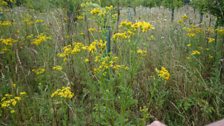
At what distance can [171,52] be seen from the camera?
11.8 ft

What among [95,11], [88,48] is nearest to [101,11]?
[95,11]

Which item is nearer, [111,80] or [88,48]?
[111,80]

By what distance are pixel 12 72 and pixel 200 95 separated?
2332mm

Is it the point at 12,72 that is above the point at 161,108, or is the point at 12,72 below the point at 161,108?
above

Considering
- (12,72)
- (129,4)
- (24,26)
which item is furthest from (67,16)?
(129,4)

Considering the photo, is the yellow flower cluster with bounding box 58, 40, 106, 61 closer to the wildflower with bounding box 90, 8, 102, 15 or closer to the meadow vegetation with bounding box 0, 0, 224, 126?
the meadow vegetation with bounding box 0, 0, 224, 126

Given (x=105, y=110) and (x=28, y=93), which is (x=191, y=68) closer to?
(x=105, y=110)

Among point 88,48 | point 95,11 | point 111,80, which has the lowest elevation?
point 111,80

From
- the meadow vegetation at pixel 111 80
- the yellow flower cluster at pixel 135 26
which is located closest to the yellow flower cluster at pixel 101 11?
the meadow vegetation at pixel 111 80

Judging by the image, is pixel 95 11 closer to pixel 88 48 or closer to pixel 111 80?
pixel 88 48

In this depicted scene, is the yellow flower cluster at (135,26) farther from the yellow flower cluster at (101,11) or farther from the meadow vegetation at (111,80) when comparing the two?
the yellow flower cluster at (101,11)

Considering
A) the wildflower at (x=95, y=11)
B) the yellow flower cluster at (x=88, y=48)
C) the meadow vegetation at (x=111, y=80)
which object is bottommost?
the meadow vegetation at (x=111, y=80)

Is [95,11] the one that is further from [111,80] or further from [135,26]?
[111,80]

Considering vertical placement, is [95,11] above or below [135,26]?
above
